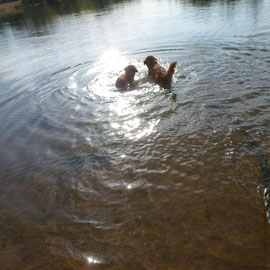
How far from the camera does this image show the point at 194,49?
9.16 metres

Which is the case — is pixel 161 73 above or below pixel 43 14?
below

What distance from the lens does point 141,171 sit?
354 centimetres

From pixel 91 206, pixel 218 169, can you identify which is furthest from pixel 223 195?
pixel 91 206

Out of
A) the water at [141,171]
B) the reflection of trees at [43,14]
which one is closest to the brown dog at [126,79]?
the water at [141,171]

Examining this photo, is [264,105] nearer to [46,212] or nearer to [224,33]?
[46,212]

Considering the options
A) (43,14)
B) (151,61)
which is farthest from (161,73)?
(43,14)

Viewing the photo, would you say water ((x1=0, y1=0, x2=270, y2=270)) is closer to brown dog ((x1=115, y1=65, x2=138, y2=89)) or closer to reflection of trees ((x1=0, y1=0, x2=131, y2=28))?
brown dog ((x1=115, y1=65, x2=138, y2=89))

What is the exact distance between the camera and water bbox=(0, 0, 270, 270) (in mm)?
2477

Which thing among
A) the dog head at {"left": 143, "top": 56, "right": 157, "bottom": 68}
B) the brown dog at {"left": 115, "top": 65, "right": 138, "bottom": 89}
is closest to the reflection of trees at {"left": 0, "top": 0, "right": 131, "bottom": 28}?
the dog head at {"left": 143, "top": 56, "right": 157, "bottom": 68}

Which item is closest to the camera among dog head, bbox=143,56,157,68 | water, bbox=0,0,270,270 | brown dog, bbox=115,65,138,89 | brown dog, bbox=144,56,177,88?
water, bbox=0,0,270,270

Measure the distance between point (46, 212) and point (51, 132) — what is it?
2.37 metres

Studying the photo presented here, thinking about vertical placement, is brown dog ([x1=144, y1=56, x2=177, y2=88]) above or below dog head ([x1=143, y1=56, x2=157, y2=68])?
below

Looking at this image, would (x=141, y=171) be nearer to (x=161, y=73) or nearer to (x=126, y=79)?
(x=161, y=73)

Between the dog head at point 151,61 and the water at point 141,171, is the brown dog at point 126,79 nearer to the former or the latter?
the water at point 141,171
